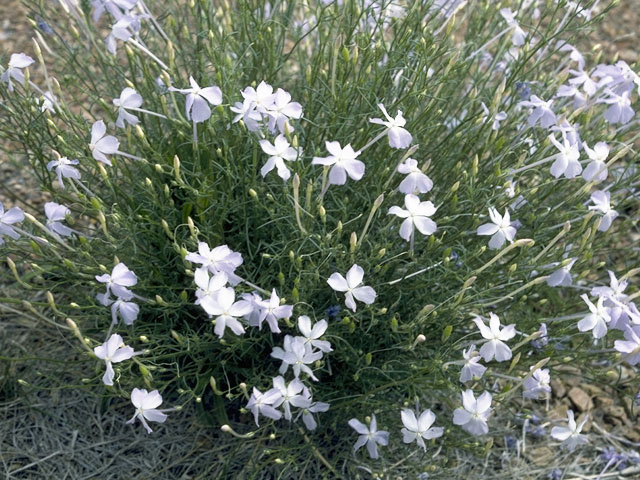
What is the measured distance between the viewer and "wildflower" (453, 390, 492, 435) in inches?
92.2

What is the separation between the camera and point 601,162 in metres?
2.54

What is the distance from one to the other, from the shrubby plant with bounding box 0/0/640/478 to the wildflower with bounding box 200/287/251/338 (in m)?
0.01

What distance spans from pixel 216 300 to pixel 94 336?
1197 millimetres

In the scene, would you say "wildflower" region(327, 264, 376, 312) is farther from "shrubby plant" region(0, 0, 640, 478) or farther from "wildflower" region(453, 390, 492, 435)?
"wildflower" region(453, 390, 492, 435)

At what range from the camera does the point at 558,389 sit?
11.2 ft

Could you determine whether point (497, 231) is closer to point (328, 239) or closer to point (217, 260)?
point (328, 239)

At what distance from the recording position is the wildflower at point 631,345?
2355mm

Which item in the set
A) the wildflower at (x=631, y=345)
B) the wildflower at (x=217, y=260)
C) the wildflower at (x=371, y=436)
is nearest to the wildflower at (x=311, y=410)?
the wildflower at (x=371, y=436)

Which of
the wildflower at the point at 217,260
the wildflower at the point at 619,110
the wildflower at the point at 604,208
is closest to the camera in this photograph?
the wildflower at the point at 217,260

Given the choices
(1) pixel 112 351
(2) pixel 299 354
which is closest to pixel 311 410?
(2) pixel 299 354

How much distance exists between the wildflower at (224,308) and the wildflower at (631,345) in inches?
46.4

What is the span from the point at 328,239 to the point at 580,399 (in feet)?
5.82

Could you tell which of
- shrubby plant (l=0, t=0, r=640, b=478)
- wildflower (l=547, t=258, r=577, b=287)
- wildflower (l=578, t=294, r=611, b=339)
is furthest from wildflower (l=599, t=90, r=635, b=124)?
wildflower (l=578, t=294, r=611, b=339)

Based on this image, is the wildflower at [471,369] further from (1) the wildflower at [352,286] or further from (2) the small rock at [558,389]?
(2) the small rock at [558,389]
